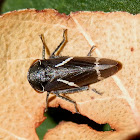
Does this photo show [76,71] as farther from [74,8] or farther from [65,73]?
[74,8]

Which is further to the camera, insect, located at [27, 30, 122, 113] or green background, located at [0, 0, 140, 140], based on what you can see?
insect, located at [27, 30, 122, 113]

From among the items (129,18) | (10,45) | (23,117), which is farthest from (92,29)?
(23,117)

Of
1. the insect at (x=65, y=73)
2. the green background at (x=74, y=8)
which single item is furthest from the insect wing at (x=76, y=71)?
the green background at (x=74, y=8)

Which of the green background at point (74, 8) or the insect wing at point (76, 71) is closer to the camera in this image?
the green background at point (74, 8)

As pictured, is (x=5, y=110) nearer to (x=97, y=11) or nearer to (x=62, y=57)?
(x=62, y=57)

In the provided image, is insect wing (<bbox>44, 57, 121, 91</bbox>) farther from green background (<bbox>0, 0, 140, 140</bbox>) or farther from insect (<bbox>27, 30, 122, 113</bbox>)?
green background (<bbox>0, 0, 140, 140</bbox>)

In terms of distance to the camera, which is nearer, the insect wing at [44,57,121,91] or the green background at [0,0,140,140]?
the green background at [0,0,140,140]

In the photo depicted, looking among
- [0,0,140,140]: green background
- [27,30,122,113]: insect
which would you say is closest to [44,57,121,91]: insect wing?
[27,30,122,113]: insect

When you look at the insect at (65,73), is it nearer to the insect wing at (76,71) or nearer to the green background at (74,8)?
the insect wing at (76,71)

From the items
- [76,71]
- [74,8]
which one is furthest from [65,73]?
[74,8]
